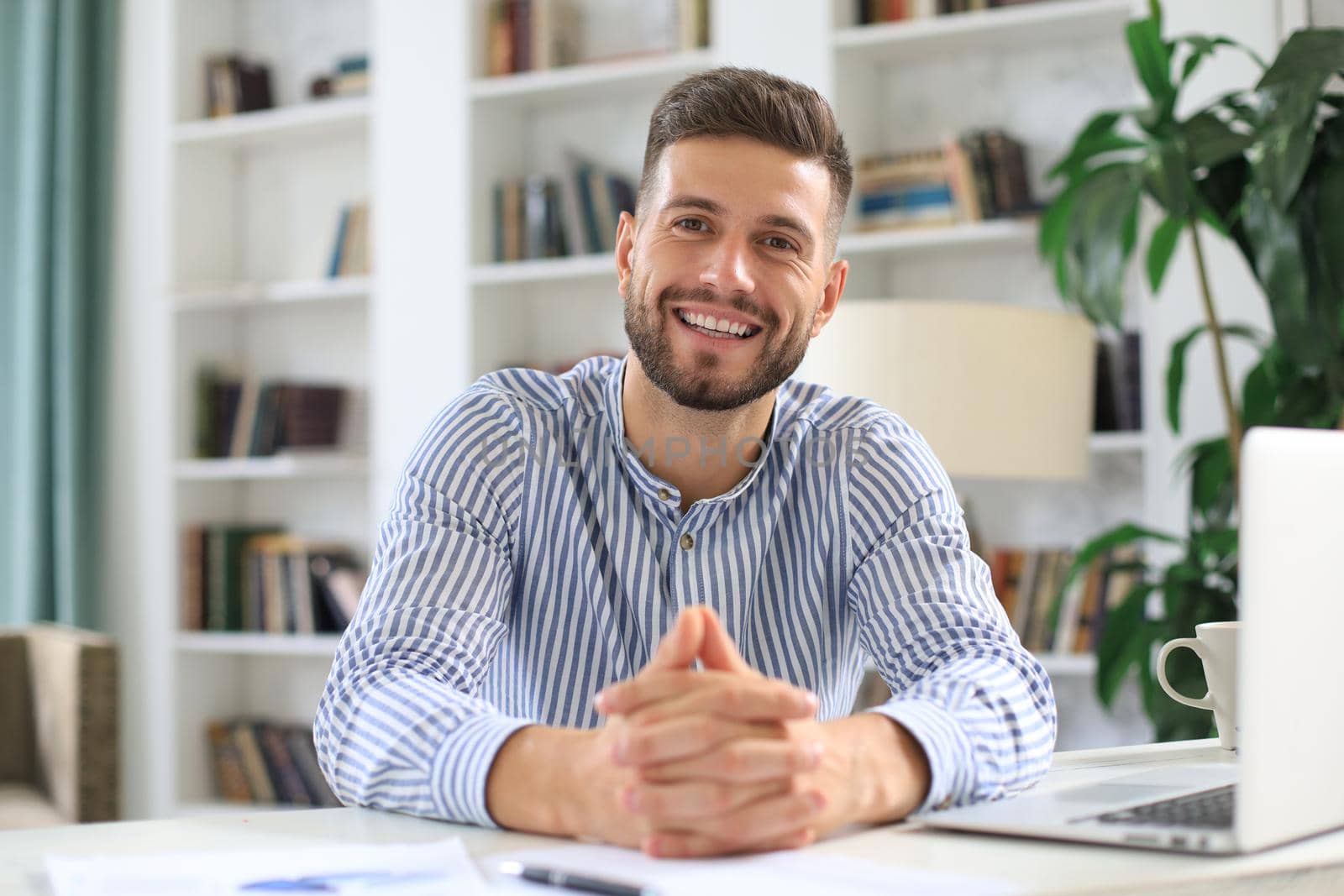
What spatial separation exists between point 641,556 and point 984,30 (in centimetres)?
204

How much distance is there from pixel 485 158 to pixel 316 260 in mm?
733

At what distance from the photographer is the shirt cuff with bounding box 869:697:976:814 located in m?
0.98

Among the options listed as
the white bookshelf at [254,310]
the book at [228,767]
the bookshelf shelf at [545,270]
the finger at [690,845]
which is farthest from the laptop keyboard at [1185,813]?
the book at [228,767]

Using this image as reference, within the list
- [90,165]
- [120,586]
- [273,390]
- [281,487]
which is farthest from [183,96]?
[120,586]

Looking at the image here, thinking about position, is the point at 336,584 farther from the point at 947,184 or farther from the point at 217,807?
the point at 947,184

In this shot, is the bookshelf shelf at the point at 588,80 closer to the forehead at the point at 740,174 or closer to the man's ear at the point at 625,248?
the man's ear at the point at 625,248

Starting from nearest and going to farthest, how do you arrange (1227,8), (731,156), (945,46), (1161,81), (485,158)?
(731,156)
(1161,81)
(1227,8)
(945,46)
(485,158)

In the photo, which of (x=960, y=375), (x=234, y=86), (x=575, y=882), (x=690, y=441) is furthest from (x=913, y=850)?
(x=234, y=86)

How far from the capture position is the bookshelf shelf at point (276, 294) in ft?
12.3

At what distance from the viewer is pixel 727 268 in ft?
4.80

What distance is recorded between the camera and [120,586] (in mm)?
4031

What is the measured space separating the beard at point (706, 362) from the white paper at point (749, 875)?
26.9 inches

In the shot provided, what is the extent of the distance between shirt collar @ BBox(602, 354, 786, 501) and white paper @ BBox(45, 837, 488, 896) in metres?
0.62

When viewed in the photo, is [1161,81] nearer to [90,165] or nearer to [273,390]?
[273,390]
